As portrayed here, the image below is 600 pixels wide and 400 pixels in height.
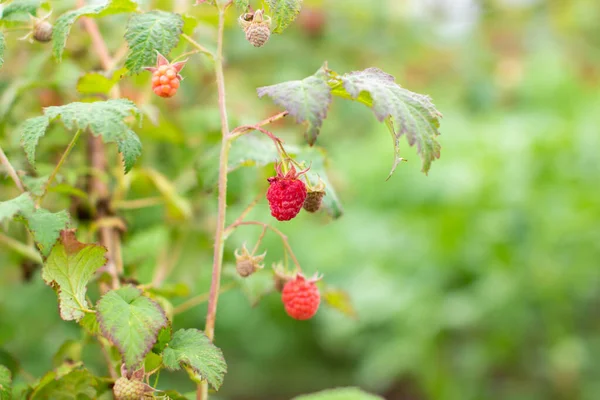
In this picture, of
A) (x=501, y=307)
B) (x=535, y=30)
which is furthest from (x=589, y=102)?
(x=501, y=307)

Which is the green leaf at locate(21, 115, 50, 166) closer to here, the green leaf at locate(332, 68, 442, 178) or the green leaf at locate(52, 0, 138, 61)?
the green leaf at locate(52, 0, 138, 61)

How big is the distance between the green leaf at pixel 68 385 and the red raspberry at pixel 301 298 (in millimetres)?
253

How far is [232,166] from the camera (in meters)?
0.93

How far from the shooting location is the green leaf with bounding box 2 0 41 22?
823 millimetres

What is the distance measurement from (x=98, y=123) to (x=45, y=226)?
134 mm

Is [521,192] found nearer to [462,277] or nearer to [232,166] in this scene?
[462,277]

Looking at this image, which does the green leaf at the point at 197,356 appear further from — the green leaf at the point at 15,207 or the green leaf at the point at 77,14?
the green leaf at the point at 77,14

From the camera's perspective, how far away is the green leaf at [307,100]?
641mm

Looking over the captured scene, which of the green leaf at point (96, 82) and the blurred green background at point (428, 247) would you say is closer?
the green leaf at point (96, 82)

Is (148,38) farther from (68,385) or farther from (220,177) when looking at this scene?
(68,385)

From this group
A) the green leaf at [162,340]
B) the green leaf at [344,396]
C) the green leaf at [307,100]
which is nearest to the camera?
the green leaf at [307,100]

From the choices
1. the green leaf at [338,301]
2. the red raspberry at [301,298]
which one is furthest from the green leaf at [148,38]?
the green leaf at [338,301]

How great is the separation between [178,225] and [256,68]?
4.20 feet

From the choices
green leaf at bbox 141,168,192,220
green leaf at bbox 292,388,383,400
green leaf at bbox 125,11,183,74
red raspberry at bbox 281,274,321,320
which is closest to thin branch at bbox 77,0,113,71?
green leaf at bbox 141,168,192,220
